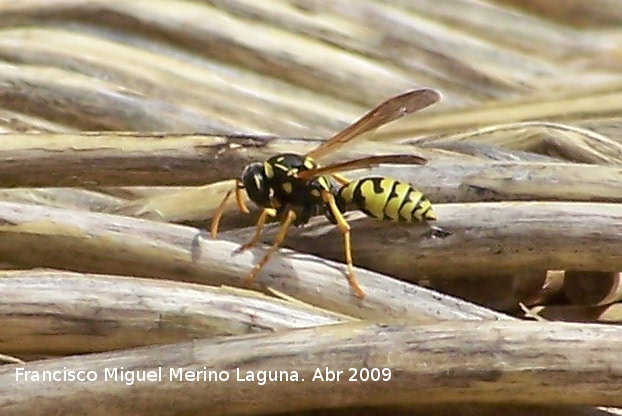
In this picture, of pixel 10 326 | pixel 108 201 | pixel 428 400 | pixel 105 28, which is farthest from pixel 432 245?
pixel 105 28

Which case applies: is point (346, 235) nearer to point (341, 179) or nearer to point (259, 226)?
point (259, 226)

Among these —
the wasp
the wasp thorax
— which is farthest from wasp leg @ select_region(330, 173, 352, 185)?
the wasp thorax

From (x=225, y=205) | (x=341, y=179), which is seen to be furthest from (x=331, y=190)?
(x=225, y=205)

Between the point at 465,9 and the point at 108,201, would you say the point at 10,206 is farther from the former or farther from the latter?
the point at 465,9

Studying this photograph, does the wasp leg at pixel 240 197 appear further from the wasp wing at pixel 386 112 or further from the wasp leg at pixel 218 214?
the wasp wing at pixel 386 112

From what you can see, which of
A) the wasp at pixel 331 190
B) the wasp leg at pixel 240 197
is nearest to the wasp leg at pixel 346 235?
the wasp at pixel 331 190
